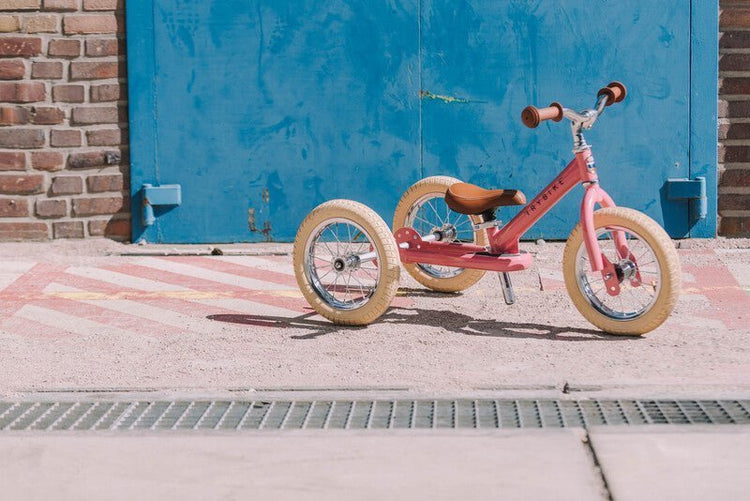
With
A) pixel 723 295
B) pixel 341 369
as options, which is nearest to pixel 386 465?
pixel 341 369

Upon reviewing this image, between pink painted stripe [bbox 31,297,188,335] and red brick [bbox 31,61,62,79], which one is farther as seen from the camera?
red brick [bbox 31,61,62,79]

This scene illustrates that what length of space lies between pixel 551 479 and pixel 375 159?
185 inches

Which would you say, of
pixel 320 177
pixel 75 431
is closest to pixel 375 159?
pixel 320 177

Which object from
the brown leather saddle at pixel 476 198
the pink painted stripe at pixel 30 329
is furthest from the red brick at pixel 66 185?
the brown leather saddle at pixel 476 198

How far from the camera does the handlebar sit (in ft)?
20.1

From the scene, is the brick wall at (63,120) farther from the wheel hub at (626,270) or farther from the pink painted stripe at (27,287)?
the wheel hub at (626,270)

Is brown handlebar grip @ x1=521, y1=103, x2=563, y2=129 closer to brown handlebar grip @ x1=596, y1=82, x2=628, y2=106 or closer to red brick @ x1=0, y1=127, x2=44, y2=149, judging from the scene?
brown handlebar grip @ x1=596, y1=82, x2=628, y2=106

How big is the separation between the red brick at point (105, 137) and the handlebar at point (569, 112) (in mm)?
3401

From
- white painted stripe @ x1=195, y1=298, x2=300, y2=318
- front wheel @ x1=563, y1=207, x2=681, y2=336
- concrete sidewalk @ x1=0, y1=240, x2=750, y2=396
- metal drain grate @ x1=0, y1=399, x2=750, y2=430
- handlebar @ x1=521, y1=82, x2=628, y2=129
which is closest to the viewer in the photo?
metal drain grate @ x1=0, y1=399, x2=750, y2=430

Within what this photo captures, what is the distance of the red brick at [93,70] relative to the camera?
8.57 meters

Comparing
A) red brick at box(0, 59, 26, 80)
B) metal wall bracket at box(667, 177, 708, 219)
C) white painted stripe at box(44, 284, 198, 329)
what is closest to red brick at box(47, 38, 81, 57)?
red brick at box(0, 59, 26, 80)

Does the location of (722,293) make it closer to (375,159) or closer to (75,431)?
(375,159)

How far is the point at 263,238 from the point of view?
8719mm

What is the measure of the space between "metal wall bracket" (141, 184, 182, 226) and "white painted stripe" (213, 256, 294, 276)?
0.52m
